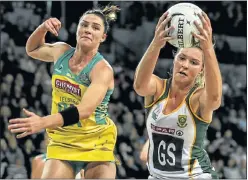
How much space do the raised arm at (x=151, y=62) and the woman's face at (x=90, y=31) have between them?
2.28ft

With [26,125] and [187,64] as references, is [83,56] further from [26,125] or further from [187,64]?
[26,125]

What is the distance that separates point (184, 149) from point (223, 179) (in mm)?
5478

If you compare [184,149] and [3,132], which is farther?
[3,132]

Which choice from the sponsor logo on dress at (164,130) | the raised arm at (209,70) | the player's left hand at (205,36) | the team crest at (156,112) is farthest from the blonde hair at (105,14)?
the player's left hand at (205,36)

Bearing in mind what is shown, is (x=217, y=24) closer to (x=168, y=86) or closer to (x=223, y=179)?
(x=223, y=179)

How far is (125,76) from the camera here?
12.1 meters

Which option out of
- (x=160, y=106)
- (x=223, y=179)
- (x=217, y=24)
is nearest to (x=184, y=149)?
(x=160, y=106)

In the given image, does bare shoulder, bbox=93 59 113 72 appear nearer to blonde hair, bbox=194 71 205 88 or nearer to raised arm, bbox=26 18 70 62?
raised arm, bbox=26 18 70 62

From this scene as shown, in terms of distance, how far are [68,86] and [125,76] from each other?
6.71 metres

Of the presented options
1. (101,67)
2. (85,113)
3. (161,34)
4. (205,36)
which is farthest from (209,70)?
(101,67)

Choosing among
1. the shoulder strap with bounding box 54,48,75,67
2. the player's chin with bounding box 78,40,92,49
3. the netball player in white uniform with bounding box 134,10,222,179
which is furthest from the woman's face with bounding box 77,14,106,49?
the netball player in white uniform with bounding box 134,10,222,179

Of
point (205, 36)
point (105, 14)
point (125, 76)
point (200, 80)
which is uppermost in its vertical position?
point (105, 14)

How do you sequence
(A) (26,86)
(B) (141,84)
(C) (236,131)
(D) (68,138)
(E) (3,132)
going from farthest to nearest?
(C) (236,131) → (A) (26,86) → (E) (3,132) → (D) (68,138) → (B) (141,84)

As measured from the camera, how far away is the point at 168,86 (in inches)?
205
